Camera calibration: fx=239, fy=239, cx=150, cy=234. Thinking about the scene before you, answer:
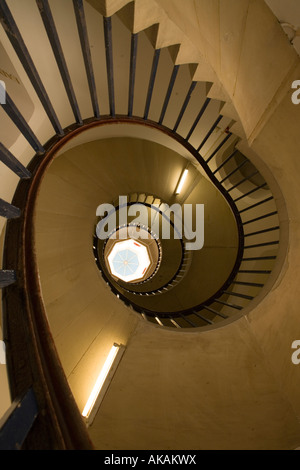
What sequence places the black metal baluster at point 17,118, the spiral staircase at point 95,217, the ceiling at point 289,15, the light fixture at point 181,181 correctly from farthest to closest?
the light fixture at point 181,181 → the ceiling at point 289,15 → the black metal baluster at point 17,118 → the spiral staircase at point 95,217

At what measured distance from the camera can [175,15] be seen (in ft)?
6.02

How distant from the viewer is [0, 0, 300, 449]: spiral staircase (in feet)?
4.44

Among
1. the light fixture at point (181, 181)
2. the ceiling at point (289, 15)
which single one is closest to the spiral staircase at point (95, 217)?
the light fixture at point (181, 181)

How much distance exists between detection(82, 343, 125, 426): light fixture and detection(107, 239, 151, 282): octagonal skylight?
9.47 metres

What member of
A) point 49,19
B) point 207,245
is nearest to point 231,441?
point 49,19

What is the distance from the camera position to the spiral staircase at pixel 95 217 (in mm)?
1354

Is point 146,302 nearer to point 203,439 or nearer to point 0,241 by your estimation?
point 203,439

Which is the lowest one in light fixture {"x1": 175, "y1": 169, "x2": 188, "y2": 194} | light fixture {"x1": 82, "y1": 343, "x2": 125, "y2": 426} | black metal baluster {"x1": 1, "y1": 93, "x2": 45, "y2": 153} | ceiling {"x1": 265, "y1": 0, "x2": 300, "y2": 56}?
light fixture {"x1": 82, "y1": 343, "x2": 125, "y2": 426}

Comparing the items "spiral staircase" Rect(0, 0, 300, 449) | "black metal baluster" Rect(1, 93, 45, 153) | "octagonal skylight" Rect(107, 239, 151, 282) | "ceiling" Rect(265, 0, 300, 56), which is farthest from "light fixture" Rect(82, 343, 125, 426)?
"octagonal skylight" Rect(107, 239, 151, 282)

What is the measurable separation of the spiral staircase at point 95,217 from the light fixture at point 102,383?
96 mm

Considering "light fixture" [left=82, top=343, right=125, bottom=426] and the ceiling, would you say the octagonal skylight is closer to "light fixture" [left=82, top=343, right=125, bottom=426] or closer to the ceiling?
"light fixture" [left=82, top=343, right=125, bottom=426]

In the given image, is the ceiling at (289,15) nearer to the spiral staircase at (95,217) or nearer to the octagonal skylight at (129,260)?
the spiral staircase at (95,217)

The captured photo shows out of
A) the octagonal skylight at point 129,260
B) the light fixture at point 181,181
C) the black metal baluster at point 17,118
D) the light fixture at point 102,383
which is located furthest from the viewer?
the octagonal skylight at point 129,260

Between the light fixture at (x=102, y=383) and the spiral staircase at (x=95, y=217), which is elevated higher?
the spiral staircase at (x=95, y=217)
